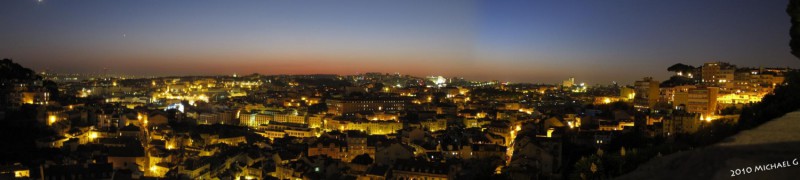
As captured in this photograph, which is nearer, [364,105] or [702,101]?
[702,101]

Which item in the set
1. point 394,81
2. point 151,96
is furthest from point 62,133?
point 394,81

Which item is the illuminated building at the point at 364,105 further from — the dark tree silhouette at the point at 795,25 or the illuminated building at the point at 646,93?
the dark tree silhouette at the point at 795,25

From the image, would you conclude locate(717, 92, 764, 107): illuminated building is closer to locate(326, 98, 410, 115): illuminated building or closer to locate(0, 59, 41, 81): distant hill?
locate(326, 98, 410, 115): illuminated building

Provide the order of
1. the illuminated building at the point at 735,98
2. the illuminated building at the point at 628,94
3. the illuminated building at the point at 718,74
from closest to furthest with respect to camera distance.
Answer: the illuminated building at the point at 735,98
the illuminated building at the point at 718,74
the illuminated building at the point at 628,94

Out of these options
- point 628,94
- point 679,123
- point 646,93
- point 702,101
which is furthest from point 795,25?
point 628,94

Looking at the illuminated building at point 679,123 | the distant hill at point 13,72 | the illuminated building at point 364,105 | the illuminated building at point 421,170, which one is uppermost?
the distant hill at point 13,72

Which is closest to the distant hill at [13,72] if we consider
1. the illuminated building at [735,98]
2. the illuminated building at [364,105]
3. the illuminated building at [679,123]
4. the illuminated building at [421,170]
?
the illuminated building at [364,105]

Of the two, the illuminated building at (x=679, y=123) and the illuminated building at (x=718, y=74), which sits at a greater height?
the illuminated building at (x=718, y=74)

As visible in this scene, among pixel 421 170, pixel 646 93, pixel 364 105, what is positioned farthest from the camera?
pixel 364 105

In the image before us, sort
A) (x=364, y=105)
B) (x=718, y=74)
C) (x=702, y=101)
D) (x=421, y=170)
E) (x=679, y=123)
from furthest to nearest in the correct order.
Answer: (x=364, y=105) → (x=718, y=74) → (x=702, y=101) → (x=679, y=123) → (x=421, y=170)

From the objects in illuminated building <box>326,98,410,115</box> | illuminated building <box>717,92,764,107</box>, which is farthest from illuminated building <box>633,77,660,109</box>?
illuminated building <box>326,98,410,115</box>

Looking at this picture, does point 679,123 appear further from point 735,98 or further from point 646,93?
point 646,93
